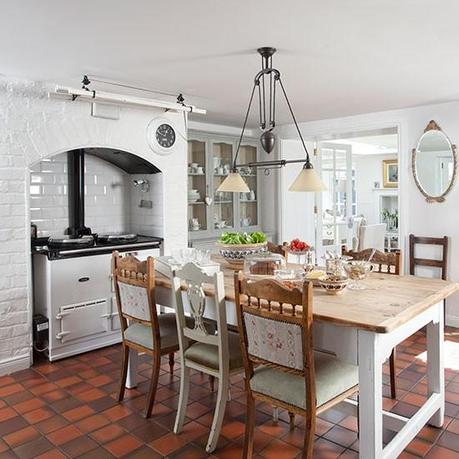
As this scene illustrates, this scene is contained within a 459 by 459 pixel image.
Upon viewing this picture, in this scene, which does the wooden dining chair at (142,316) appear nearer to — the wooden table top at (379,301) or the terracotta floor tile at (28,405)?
the wooden table top at (379,301)

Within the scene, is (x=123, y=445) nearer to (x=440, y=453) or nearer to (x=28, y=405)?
(x=28, y=405)

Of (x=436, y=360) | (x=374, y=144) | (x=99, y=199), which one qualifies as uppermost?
(x=374, y=144)

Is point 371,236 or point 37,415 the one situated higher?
point 371,236

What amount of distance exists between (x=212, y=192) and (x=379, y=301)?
10.3 ft

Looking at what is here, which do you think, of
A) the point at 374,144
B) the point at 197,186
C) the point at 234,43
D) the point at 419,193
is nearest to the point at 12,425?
the point at 234,43

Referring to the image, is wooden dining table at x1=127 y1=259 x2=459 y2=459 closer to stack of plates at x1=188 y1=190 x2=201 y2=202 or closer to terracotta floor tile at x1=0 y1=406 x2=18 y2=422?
terracotta floor tile at x1=0 y1=406 x2=18 y2=422

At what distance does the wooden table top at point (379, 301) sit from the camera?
184cm

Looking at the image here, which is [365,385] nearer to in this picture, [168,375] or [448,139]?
[168,375]

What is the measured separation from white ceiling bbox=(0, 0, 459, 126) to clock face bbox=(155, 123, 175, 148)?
2.00 ft

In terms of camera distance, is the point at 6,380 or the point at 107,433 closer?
the point at 107,433

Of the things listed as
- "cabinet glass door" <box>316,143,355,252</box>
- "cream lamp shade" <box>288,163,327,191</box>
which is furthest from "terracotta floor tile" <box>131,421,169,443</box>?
"cabinet glass door" <box>316,143,355,252</box>

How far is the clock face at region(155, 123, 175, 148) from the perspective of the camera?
412 cm

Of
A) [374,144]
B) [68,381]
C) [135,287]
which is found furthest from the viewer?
[374,144]

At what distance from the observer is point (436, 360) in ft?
8.13
